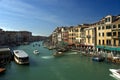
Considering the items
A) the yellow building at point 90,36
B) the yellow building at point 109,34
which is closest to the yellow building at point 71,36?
the yellow building at point 90,36

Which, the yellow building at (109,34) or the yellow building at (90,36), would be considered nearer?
the yellow building at (109,34)

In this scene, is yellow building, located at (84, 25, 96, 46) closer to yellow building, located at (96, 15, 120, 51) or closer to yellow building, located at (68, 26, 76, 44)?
yellow building, located at (96, 15, 120, 51)

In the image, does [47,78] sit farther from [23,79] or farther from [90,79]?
[90,79]

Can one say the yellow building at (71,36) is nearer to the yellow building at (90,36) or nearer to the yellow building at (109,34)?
the yellow building at (90,36)

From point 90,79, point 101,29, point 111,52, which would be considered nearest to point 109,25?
point 101,29

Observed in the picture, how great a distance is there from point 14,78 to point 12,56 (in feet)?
70.1

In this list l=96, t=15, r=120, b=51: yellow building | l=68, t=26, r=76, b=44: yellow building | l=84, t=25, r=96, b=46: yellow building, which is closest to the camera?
l=96, t=15, r=120, b=51: yellow building

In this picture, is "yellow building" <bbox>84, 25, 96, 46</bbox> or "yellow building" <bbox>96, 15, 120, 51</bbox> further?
"yellow building" <bbox>84, 25, 96, 46</bbox>

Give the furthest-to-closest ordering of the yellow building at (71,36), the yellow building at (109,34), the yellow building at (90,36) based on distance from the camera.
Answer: the yellow building at (71,36) < the yellow building at (90,36) < the yellow building at (109,34)

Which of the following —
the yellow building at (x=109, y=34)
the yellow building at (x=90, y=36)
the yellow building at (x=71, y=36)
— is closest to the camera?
the yellow building at (x=109, y=34)

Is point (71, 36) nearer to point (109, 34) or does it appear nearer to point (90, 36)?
point (90, 36)

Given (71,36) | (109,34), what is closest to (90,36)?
(109,34)

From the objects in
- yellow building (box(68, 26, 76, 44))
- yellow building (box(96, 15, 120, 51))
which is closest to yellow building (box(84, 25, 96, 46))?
yellow building (box(96, 15, 120, 51))

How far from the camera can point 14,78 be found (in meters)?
29.6
